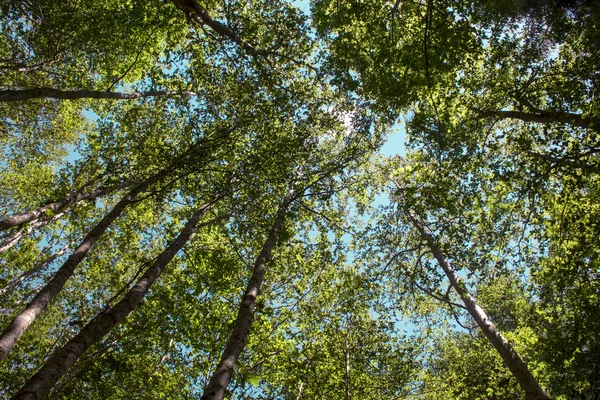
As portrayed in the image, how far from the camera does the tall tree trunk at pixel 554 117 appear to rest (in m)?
7.16

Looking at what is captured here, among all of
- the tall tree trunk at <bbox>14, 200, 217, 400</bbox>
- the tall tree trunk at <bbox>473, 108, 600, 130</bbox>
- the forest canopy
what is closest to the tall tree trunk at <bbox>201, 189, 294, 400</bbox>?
the forest canopy

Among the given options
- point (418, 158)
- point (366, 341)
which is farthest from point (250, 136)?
point (366, 341)

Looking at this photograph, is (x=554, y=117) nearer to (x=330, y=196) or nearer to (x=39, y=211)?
(x=330, y=196)

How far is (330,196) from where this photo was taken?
1185cm

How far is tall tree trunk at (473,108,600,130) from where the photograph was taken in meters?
7.16

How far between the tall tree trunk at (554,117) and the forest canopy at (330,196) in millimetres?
56

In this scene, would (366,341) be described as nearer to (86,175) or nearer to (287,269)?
(287,269)

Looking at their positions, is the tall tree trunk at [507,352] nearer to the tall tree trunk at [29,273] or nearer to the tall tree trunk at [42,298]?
the tall tree trunk at [42,298]

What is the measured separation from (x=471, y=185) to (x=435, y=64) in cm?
364

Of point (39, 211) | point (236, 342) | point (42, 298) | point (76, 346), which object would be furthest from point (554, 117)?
point (39, 211)

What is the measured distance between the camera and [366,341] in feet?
39.1

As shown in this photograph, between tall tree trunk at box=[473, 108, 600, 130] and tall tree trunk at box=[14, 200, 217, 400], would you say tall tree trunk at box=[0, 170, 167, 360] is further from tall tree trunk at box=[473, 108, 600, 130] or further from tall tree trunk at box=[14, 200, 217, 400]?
tall tree trunk at box=[473, 108, 600, 130]

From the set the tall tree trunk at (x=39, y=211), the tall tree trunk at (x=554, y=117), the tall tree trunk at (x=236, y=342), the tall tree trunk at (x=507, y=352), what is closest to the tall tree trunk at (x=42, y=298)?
the tall tree trunk at (x=39, y=211)

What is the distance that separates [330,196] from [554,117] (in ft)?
21.8
